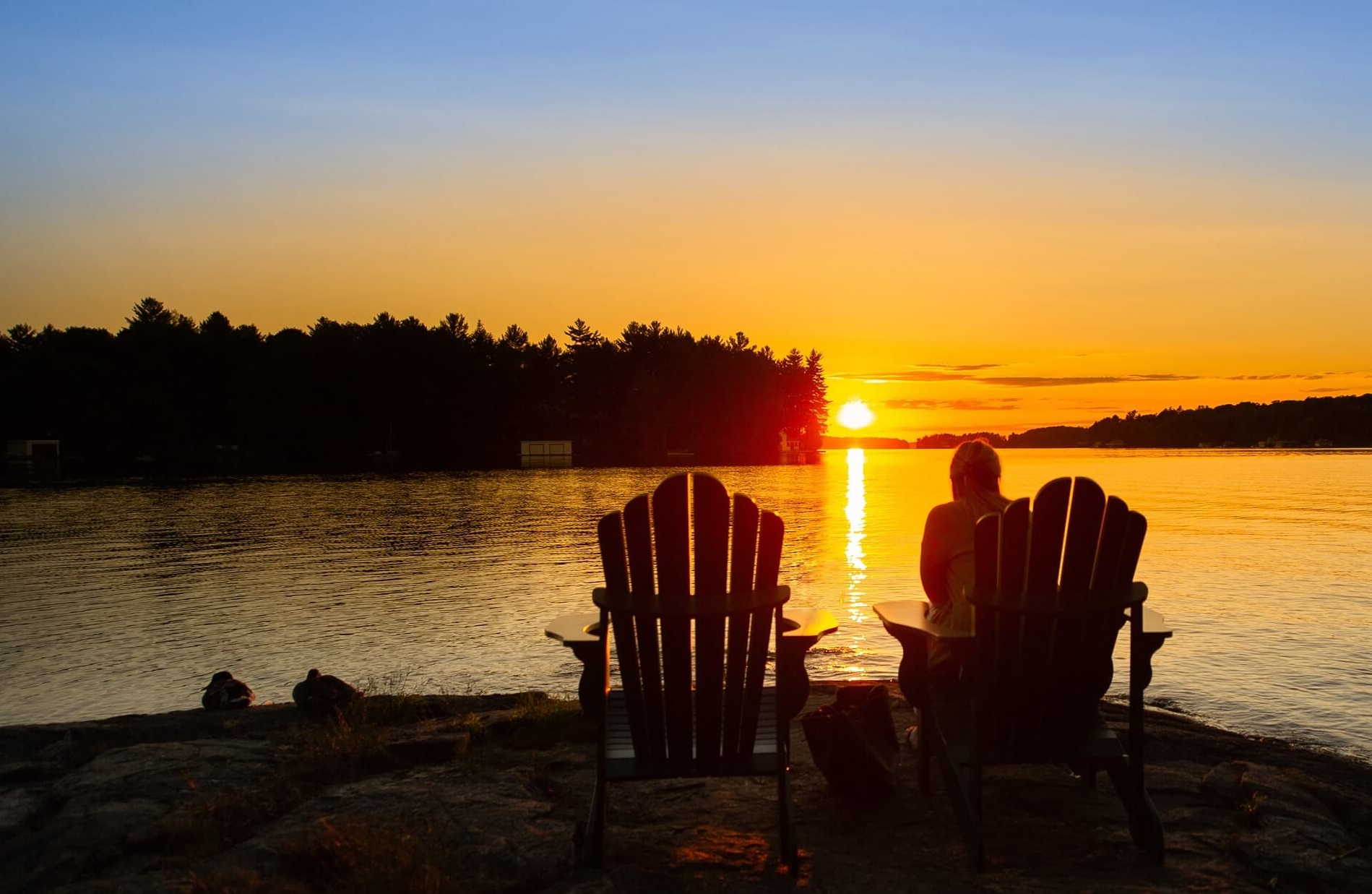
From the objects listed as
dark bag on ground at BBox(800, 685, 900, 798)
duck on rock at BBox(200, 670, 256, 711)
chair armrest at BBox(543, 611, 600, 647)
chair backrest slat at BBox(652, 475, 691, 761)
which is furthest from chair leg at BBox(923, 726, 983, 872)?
duck on rock at BBox(200, 670, 256, 711)

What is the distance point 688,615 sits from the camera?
4172mm

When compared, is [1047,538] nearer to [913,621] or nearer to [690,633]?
[913,621]

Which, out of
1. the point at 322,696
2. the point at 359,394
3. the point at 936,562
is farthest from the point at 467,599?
the point at 359,394

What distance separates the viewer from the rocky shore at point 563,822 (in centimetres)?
405

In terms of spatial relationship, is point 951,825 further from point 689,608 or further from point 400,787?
point 400,787

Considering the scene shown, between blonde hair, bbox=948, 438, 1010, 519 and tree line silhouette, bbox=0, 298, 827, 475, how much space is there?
335 feet

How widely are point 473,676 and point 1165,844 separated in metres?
6.77

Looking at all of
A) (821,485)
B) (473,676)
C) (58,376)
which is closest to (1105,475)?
(821,485)

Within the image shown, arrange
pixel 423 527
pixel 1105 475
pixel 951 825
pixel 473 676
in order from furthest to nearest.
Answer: pixel 1105 475, pixel 423 527, pixel 473 676, pixel 951 825

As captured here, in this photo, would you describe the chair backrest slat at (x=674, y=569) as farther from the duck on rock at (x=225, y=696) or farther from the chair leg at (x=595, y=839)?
the duck on rock at (x=225, y=696)

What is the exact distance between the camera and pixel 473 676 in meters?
9.71

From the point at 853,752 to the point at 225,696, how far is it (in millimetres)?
5168

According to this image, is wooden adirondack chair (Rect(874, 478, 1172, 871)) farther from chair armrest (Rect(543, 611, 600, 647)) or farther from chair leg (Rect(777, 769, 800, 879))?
chair armrest (Rect(543, 611, 600, 647))

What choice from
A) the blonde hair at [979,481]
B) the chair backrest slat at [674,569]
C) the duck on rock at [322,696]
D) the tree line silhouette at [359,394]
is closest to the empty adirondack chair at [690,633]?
the chair backrest slat at [674,569]
